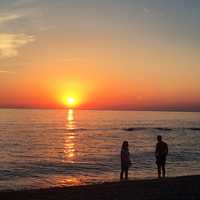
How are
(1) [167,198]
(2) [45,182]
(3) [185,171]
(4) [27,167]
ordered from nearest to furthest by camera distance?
(1) [167,198]
(2) [45,182]
(3) [185,171]
(4) [27,167]

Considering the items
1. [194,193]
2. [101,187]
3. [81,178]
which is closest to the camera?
[194,193]

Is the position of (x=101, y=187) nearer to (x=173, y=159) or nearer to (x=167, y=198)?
(x=167, y=198)

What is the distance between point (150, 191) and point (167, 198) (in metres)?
1.67

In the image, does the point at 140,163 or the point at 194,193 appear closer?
the point at 194,193

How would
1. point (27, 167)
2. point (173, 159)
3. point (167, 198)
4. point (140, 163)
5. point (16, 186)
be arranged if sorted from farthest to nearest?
1. point (173, 159)
2. point (140, 163)
3. point (27, 167)
4. point (16, 186)
5. point (167, 198)

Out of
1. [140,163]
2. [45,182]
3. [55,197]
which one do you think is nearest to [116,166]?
[140,163]

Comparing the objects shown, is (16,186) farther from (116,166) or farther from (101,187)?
(116,166)

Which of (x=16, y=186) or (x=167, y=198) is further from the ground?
(x=167, y=198)

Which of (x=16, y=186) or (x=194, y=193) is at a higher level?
(x=194, y=193)

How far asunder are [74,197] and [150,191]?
10.5 ft

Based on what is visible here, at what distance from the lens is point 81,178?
23938mm

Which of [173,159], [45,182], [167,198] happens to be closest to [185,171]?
[173,159]

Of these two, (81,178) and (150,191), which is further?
(81,178)

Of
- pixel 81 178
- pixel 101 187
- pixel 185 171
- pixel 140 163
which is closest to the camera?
pixel 101 187
